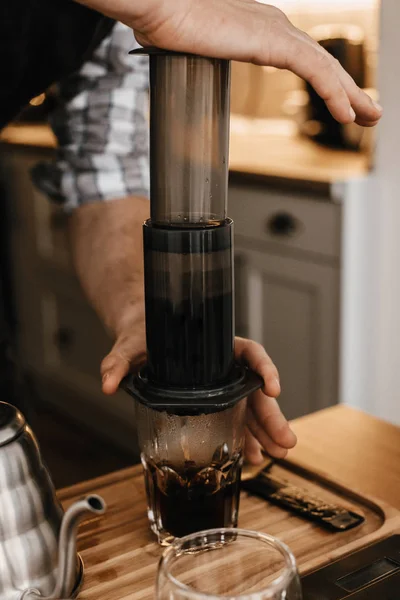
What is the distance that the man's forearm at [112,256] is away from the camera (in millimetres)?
1037

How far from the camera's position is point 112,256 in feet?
3.74

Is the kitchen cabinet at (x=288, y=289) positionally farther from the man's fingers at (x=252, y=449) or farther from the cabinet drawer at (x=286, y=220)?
the man's fingers at (x=252, y=449)

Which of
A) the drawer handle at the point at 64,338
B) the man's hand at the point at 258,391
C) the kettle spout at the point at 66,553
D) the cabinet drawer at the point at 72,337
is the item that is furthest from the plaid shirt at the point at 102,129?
the drawer handle at the point at 64,338

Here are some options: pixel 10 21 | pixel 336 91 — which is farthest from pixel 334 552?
pixel 10 21

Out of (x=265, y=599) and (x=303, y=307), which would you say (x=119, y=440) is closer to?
(x=303, y=307)

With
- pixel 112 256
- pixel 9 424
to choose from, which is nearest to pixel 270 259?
pixel 112 256

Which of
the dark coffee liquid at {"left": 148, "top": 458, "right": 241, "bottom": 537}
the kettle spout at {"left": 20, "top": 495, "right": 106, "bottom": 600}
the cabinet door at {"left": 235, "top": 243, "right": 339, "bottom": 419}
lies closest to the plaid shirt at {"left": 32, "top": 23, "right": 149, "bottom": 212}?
the dark coffee liquid at {"left": 148, "top": 458, "right": 241, "bottom": 537}

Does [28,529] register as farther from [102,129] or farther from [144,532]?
[102,129]

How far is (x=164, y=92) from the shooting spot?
69cm

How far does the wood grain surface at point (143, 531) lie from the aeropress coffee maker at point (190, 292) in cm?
6

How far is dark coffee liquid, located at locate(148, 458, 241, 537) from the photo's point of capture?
755mm

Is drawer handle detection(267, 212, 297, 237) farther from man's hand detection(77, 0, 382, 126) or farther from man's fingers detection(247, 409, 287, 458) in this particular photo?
man's hand detection(77, 0, 382, 126)

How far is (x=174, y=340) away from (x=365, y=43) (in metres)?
1.94

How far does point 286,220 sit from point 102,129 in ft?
2.83
